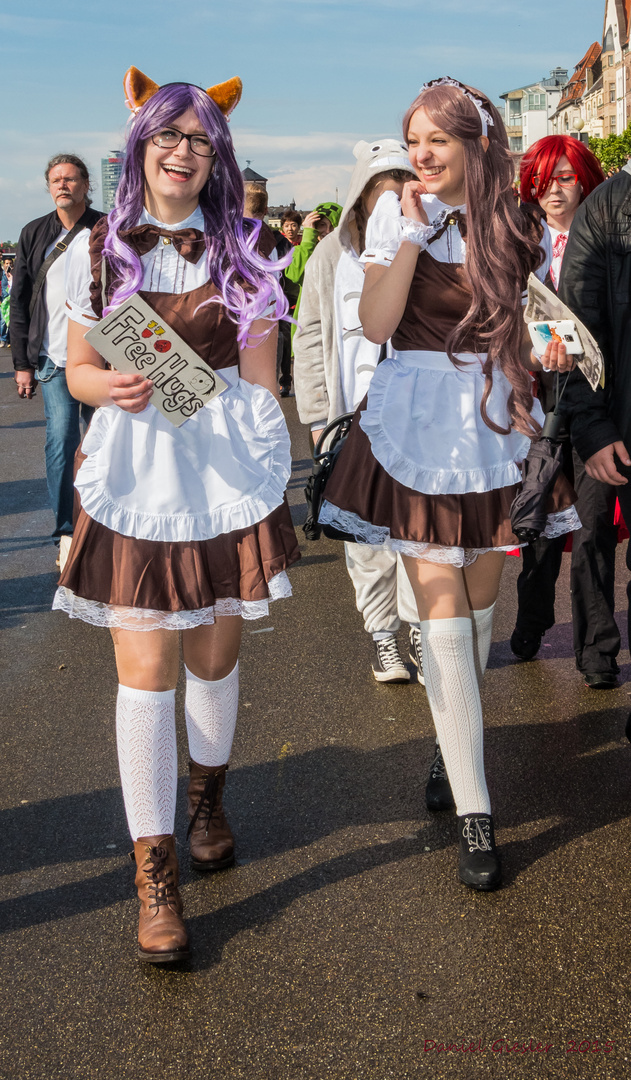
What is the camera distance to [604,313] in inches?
139

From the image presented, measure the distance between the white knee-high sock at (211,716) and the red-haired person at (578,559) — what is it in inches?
68.9

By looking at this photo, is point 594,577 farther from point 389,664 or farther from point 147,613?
point 147,613

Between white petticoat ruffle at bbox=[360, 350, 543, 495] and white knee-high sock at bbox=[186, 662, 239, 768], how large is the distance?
0.77 meters

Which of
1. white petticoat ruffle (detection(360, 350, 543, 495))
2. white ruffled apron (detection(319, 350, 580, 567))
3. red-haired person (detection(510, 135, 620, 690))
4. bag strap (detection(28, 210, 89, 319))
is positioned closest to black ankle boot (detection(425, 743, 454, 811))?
white ruffled apron (detection(319, 350, 580, 567))

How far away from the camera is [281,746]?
419 centimetres

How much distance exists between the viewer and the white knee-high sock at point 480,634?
3.43m

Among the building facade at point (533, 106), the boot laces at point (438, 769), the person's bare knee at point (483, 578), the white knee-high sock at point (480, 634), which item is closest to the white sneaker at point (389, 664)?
the boot laces at point (438, 769)

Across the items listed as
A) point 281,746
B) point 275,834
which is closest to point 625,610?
point 281,746

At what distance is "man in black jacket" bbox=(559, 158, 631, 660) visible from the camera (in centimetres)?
342

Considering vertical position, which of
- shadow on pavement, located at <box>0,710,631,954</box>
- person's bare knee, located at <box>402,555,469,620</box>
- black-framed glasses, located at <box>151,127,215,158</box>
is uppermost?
black-framed glasses, located at <box>151,127,215,158</box>

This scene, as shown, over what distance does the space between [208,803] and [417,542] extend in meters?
0.97

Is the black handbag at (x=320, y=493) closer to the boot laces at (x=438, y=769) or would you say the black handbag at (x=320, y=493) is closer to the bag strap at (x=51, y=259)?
the boot laces at (x=438, y=769)

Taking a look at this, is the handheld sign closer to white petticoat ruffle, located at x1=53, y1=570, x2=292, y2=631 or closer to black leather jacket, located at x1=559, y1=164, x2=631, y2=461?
white petticoat ruffle, located at x1=53, y1=570, x2=292, y2=631

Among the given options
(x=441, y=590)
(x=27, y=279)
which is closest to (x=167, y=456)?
(x=441, y=590)
